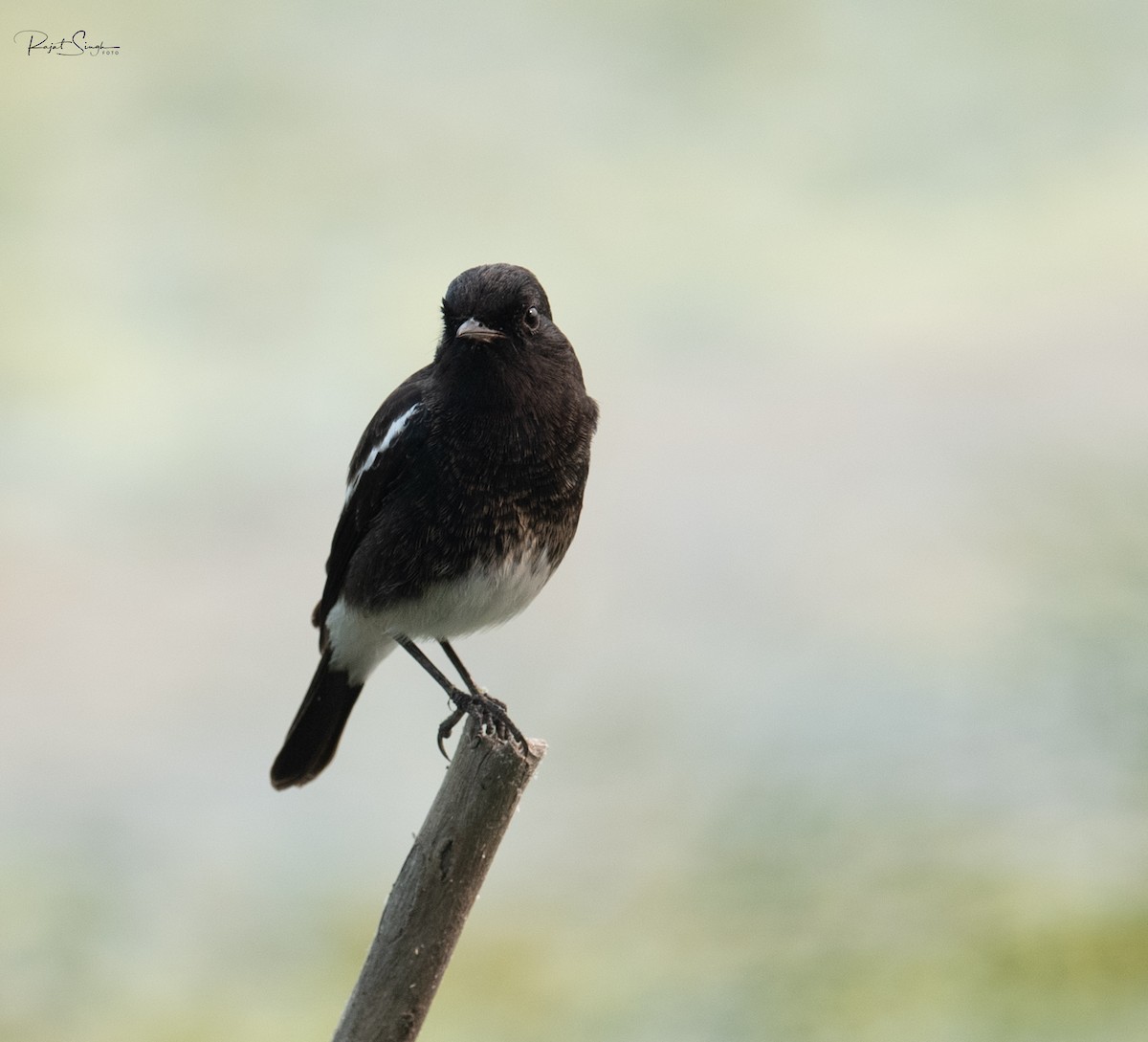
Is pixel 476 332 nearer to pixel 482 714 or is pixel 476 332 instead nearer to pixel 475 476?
pixel 475 476

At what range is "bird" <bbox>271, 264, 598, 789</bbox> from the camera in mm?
4711

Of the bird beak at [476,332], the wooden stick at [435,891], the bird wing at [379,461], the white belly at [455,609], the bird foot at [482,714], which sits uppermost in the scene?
the bird beak at [476,332]

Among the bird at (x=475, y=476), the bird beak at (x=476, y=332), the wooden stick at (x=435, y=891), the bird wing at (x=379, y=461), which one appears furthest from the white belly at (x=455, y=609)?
the wooden stick at (x=435, y=891)

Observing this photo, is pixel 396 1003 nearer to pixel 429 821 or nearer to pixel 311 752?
pixel 429 821

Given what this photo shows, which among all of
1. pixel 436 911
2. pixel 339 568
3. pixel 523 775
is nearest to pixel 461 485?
pixel 339 568

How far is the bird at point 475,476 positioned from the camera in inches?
185

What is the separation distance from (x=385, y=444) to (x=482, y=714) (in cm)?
96

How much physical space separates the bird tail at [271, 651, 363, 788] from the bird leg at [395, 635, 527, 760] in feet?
1.66

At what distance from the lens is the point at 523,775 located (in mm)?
3877

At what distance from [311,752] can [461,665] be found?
A: 2.91 ft

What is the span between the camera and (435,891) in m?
3.69

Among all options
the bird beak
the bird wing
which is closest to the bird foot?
the bird wing

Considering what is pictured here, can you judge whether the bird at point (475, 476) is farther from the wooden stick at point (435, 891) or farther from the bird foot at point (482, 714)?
the wooden stick at point (435, 891)

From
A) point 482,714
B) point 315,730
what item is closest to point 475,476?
point 482,714
